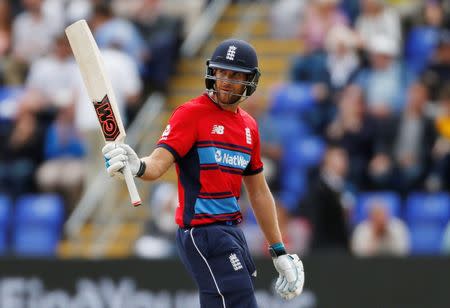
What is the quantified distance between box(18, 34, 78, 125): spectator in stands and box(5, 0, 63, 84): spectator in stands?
0.32 metres

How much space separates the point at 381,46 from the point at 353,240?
93.1 inches

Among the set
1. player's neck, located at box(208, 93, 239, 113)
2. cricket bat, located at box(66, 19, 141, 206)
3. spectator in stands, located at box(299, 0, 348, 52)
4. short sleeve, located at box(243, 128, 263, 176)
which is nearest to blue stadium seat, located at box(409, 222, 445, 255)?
spectator in stands, located at box(299, 0, 348, 52)

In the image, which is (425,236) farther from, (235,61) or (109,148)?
(109,148)

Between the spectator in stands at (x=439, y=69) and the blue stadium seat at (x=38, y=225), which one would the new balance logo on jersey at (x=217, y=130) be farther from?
the blue stadium seat at (x=38, y=225)

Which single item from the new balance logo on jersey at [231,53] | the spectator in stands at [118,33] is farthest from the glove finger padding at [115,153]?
the spectator in stands at [118,33]

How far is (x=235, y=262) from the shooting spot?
6969 mm

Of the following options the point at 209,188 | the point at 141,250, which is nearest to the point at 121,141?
the point at 209,188

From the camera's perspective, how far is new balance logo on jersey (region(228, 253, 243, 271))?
6.96 meters

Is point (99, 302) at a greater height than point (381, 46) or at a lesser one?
lesser

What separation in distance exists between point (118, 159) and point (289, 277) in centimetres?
141

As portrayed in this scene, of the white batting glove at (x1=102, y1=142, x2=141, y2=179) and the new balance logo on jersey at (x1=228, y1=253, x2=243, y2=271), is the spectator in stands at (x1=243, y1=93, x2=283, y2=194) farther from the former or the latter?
the white batting glove at (x1=102, y1=142, x2=141, y2=179)

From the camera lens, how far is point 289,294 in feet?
23.9

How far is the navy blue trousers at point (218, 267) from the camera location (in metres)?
6.95

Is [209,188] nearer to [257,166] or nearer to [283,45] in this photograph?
[257,166]
